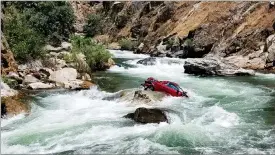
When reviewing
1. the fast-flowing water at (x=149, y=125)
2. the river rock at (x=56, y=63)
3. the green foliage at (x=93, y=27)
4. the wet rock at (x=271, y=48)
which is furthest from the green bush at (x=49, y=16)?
the green foliage at (x=93, y=27)

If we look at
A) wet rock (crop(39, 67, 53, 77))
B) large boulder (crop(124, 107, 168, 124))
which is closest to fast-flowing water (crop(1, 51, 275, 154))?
large boulder (crop(124, 107, 168, 124))

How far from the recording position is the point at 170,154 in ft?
56.9

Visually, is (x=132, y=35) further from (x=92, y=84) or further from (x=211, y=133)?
(x=211, y=133)

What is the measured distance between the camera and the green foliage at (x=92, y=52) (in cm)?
4242

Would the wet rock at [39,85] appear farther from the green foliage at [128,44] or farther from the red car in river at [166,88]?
the green foliage at [128,44]

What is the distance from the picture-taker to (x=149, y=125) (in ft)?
68.4

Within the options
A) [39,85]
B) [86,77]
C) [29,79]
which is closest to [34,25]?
[86,77]

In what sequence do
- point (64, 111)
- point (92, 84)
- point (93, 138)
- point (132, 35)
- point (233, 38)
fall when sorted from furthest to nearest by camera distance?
point (132, 35) → point (233, 38) → point (92, 84) → point (64, 111) → point (93, 138)

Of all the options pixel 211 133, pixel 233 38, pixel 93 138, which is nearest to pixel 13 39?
pixel 93 138

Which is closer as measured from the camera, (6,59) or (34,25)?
(6,59)

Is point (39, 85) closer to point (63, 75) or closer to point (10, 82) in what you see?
point (10, 82)

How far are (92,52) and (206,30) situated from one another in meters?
19.2

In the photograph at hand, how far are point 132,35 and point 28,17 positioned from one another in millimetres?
28609

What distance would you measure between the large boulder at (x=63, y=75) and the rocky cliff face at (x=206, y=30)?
18976 mm
